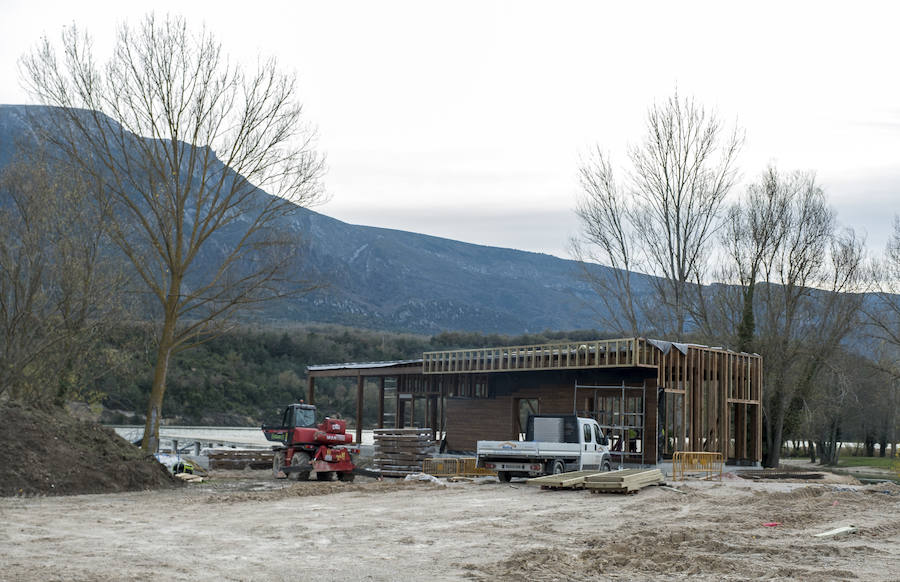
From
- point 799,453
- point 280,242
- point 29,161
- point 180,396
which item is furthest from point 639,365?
point 180,396

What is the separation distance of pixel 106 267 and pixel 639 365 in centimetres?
2017

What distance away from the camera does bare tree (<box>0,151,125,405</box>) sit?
27.4 m

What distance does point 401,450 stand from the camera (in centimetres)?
2788

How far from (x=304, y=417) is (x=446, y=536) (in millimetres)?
15481

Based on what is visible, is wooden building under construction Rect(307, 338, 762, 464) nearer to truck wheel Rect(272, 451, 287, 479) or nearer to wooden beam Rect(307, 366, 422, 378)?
wooden beam Rect(307, 366, 422, 378)

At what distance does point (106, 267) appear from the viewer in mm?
33125

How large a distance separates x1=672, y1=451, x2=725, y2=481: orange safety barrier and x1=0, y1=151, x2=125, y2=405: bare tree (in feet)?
64.6

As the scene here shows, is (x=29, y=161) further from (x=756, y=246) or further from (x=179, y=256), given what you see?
(x=756, y=246)

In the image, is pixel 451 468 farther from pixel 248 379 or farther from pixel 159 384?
pixel 248 379

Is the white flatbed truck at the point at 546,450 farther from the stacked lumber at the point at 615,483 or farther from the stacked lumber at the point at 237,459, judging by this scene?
the stacked lumber at the point at 237,459

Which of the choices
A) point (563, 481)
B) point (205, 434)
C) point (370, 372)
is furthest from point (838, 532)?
point (205, 434)

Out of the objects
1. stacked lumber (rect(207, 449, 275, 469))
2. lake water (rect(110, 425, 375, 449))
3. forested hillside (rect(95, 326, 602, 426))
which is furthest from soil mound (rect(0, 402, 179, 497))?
forested hillside (rect(95, 326, 602, 426))

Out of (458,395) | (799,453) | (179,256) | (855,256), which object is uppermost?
(855,256)

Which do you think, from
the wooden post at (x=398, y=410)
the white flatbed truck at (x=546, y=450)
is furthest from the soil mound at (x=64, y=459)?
the wooden post at (x=398, y=410)
